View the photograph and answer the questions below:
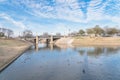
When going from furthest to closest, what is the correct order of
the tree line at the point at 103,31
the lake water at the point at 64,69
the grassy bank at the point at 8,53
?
the tree line at the point at 103,31, the grassy bank at the point at 8,53, the lake water at the point at 64,69

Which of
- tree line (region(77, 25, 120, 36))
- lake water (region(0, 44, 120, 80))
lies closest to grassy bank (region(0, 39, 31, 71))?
lake water (region(0, 44, 120, 80))

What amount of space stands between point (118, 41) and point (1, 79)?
107m

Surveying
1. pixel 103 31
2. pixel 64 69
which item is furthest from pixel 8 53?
pixel 103 31

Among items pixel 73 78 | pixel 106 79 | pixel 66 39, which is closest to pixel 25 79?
pixel 73 78

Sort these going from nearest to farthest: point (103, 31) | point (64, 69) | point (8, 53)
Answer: point (64, 69), point (8, 53), point (103, 31)

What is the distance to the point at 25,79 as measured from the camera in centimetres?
2408

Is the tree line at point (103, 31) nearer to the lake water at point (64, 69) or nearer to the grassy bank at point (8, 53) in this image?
the grassy bank at point (8, 53)

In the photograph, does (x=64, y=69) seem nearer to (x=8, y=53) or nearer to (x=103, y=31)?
(x=8, y=53)

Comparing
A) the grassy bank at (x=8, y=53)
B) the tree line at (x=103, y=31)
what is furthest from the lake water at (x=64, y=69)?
the tree line at (x=103, y=31)

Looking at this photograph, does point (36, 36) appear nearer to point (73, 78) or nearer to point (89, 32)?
point (89, 32)

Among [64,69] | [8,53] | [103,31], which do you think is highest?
[103,31]

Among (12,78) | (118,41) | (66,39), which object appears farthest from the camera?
(66,39)

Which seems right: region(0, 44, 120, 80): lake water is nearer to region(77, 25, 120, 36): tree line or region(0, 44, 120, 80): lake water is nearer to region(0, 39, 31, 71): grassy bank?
region(0, 39, 31, 71): grassy bank

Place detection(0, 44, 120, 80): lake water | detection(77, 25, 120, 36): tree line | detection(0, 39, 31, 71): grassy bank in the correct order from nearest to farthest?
detection(0, 44, 120, 80): lake water
detection(0, 39, 31, 71): grassy bank
detection(77, 25, 120, 36): tree line
